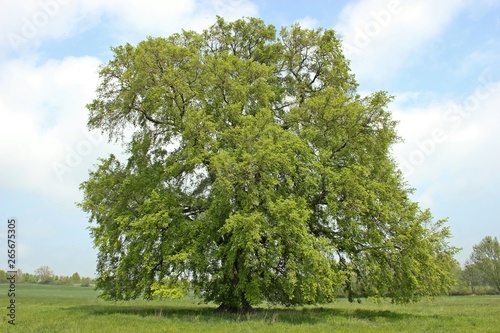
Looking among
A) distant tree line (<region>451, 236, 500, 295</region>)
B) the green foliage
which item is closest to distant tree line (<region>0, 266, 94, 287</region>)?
the green foliage

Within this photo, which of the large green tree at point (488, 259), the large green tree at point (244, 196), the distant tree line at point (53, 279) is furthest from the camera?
the distant tree line at point (53, 279)

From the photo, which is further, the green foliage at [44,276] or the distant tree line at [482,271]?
the green foliage at [44,276]

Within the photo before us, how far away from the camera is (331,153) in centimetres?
2409

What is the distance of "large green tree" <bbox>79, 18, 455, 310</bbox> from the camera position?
21.3m

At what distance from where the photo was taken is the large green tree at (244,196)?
69.9 ft

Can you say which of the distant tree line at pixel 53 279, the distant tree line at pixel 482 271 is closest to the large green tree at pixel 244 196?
the distant tree line at pixel 482 271

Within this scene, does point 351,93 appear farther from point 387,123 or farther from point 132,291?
point 132,291

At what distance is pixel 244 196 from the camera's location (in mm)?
21516

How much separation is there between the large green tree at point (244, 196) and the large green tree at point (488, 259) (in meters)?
62.8

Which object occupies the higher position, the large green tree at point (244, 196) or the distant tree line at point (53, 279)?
the large green tree at point (244, 196)

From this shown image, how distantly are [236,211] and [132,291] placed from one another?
8.33 meters

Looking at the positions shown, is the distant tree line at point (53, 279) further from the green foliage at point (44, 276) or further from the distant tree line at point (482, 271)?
the distant tree line at point (482, 271)

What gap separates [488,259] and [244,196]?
75.6m

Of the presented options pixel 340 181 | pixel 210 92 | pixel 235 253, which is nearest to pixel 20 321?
pixel 235 253
